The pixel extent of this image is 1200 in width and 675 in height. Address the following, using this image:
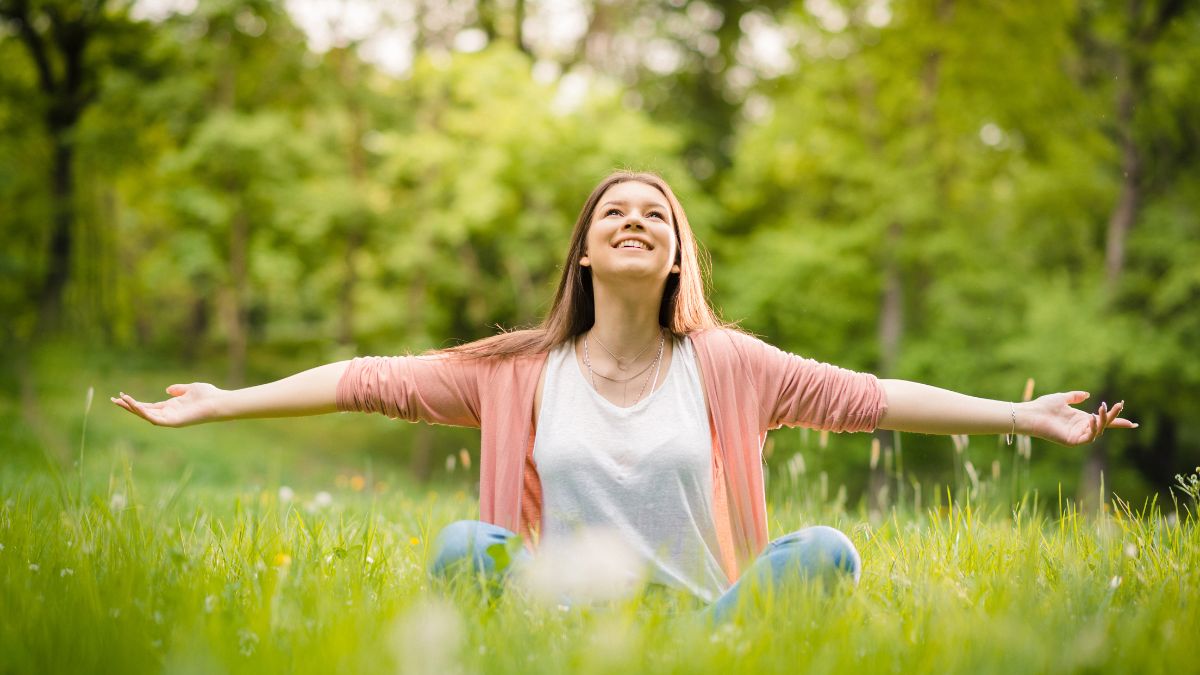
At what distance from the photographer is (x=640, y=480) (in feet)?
8.63

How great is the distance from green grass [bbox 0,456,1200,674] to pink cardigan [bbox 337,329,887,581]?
36 centimetres

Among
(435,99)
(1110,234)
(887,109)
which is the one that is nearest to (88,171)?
(435,99)

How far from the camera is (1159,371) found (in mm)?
11641

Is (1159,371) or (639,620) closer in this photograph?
(639,620)

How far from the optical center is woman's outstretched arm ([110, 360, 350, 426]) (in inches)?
106

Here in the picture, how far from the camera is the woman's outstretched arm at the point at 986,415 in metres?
2.65

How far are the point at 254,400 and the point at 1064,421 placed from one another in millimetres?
2309

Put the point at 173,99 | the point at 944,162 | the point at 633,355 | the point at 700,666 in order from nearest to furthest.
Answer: the point at 700,666 < the point at 633,355 < the point at 944,162 < the point at 173,99

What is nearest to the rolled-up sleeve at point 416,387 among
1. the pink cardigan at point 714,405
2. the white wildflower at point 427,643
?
the pink cardigan at point 714,405

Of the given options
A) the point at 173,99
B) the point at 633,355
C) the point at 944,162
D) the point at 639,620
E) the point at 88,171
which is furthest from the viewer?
the point at 88,171

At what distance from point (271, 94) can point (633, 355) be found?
16621 millimetres

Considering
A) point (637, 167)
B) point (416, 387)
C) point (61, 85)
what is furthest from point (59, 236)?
point (416, 387)

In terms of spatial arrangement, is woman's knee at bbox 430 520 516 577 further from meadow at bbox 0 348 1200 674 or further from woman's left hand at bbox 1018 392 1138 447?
woman's left hand at bbox 1018 392 1138 447

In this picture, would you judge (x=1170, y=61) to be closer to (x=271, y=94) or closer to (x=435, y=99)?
(x=435, y=99)
